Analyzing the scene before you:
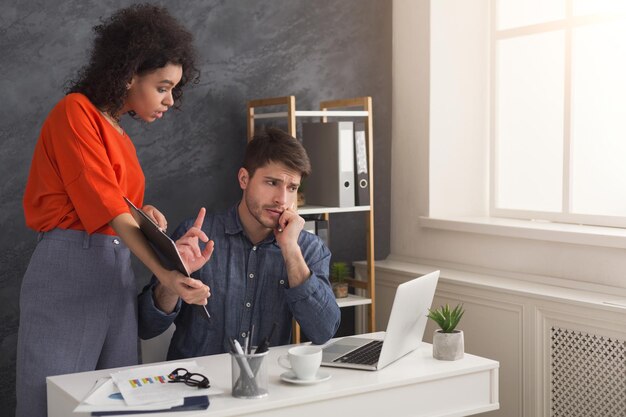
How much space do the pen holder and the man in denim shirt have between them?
22.6 inches

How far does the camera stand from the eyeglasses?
6.85 feet

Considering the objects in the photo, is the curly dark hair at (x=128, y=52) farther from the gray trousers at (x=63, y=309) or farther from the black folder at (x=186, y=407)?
the black folder at (x=186, y=407)

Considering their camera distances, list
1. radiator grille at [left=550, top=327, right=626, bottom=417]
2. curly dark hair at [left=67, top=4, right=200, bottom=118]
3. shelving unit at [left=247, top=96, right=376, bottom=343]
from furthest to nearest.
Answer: shelving unit at [left=247, top=96, right=376, bottom=343] < radiator grille at [left=550, top=327, right=626, bottom=417] < curly dark hair at [left=67, top=4, right=200, bottom=118]

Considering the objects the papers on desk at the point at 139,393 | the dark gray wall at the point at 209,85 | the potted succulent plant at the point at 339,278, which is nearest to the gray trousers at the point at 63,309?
the papers on desk at the point at 139,393

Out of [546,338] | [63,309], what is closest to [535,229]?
[546,338]

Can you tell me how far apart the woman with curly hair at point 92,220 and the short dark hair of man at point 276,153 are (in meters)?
0.34

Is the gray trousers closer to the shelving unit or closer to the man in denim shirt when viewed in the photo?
the man in denim shirt

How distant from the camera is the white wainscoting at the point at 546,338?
3166 millimetres

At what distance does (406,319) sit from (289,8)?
6.69 feet

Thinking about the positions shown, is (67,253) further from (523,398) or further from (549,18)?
(549,18)

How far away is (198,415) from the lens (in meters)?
1.88

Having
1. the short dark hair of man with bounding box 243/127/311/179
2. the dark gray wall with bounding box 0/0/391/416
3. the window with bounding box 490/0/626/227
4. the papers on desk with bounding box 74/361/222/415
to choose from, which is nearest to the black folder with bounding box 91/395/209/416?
the papers on desk with bounding box 74/361/222/415

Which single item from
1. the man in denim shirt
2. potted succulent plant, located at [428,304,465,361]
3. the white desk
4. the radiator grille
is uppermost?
the man in denim shirt

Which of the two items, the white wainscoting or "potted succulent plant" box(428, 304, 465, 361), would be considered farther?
the white wainscoting
